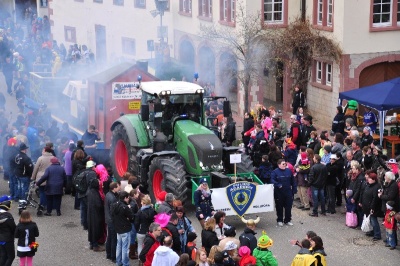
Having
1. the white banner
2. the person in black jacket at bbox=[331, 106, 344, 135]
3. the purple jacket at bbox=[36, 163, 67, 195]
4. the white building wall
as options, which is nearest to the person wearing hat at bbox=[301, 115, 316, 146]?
the person in black jacket at bbox=[331, 106, 344, 135]

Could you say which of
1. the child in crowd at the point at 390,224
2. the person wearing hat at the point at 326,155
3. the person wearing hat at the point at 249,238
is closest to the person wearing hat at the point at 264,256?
the person wearing hat at the point at 249,238

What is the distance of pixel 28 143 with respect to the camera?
23375 millimetres

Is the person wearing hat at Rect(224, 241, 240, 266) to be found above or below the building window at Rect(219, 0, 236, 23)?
below

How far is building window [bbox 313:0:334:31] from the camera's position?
29.4 meters

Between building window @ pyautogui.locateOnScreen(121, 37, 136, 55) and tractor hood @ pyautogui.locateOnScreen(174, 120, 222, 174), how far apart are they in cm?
2219

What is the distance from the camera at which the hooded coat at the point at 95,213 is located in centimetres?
1703

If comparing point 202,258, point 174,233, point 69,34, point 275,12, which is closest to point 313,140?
point 174,233

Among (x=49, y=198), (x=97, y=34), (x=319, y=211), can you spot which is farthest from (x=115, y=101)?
(x=97, y=34)

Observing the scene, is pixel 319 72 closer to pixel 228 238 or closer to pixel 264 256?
pixel 228 238

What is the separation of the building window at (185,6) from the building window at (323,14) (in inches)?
300

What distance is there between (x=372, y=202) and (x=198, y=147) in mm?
3650

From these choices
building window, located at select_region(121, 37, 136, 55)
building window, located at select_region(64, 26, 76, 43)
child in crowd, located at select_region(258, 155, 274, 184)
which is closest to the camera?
child in crowd, located at select_region(258, 155, 274, 184)

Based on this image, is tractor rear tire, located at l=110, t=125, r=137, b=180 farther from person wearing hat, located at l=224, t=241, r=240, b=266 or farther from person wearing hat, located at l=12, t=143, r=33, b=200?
person wearing hat, located at l=224, t=241, r=240, b=266

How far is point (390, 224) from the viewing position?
56.2 ft
